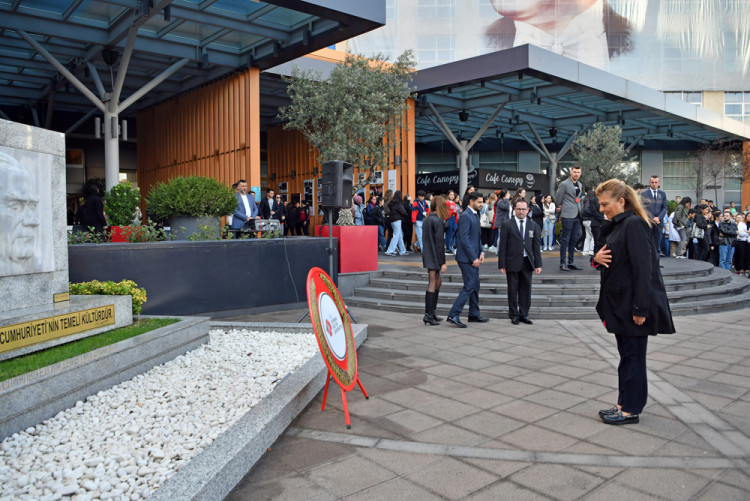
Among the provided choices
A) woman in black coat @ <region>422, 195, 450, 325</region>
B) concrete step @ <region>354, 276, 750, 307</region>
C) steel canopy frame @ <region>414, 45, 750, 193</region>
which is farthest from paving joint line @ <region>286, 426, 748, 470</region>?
steel canopy frame @ <region>414, 45, 750, 193</region>

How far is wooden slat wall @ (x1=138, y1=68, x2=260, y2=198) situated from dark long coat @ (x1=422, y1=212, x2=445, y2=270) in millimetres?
8403

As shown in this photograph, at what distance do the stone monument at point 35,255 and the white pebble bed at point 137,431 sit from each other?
644 mm

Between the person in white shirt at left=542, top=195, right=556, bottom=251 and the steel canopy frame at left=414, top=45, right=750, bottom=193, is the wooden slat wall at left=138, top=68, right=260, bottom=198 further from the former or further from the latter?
the person in white shirt at left=542, top=195, right=556, bottom=251

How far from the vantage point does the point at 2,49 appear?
1485 centimetres

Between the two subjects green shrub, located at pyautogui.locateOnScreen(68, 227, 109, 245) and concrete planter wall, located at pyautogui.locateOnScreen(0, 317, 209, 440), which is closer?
concrete planter wall, located at pyautogui.locateOnScreen(0, 317, 209, 440)

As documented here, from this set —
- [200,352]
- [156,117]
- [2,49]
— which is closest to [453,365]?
[200,352]

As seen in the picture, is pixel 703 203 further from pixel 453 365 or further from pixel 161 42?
pixel 161 42

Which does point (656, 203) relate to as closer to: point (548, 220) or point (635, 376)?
point (548, 220)

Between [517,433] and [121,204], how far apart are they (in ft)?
20.3

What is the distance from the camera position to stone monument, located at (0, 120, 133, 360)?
4270 millimetres

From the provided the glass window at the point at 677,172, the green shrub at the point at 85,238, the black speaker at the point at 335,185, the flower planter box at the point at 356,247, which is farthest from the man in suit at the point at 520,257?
the glass window at the point at 677,172

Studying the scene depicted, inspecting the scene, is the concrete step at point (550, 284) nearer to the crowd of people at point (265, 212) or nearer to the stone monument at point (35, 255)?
the crowd of people at point (265, 212)

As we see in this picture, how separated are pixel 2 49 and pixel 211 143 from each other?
5.57 meters

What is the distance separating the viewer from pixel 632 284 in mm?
3967
